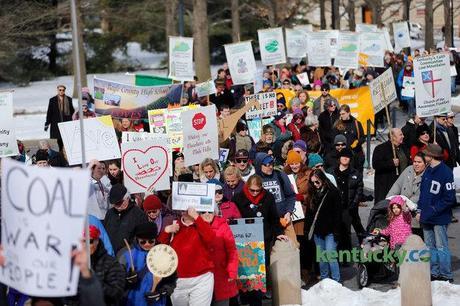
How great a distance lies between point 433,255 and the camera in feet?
42.9

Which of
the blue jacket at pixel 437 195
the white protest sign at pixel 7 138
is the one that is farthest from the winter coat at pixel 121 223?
the white protest sign at pixel 7 138

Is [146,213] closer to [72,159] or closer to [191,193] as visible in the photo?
[191,193]

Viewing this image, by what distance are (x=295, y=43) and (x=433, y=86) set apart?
19.1 meters

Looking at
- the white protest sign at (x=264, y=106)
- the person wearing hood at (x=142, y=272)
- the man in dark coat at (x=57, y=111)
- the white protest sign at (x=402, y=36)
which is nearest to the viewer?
the person wearing hood at (x=142, y=272)

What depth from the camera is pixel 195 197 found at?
11.1 metres

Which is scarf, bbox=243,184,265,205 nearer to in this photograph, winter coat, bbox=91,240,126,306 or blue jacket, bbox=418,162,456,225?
blue jacket, bbox=418,162,456,225

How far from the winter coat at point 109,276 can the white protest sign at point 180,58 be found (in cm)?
1797

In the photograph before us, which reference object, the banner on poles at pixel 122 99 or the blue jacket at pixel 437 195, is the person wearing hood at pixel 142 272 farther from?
the banner on poles at pixel 122 99

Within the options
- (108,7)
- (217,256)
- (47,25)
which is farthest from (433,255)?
(108,7)

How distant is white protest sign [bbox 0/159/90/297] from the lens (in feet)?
24.0

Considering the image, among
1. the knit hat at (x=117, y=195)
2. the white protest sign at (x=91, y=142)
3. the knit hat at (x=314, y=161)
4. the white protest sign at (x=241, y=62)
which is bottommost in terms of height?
the knit hat at (x=117, y=195)

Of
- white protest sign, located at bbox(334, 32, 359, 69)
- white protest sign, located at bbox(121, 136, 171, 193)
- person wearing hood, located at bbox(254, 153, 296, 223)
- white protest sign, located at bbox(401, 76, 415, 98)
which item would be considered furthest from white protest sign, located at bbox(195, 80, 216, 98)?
person wearing hood, located at bbox(254, 153, 296, 223)

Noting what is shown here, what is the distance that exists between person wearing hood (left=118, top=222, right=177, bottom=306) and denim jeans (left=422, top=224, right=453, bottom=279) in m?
3.80

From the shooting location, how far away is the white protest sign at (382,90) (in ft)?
67.3
